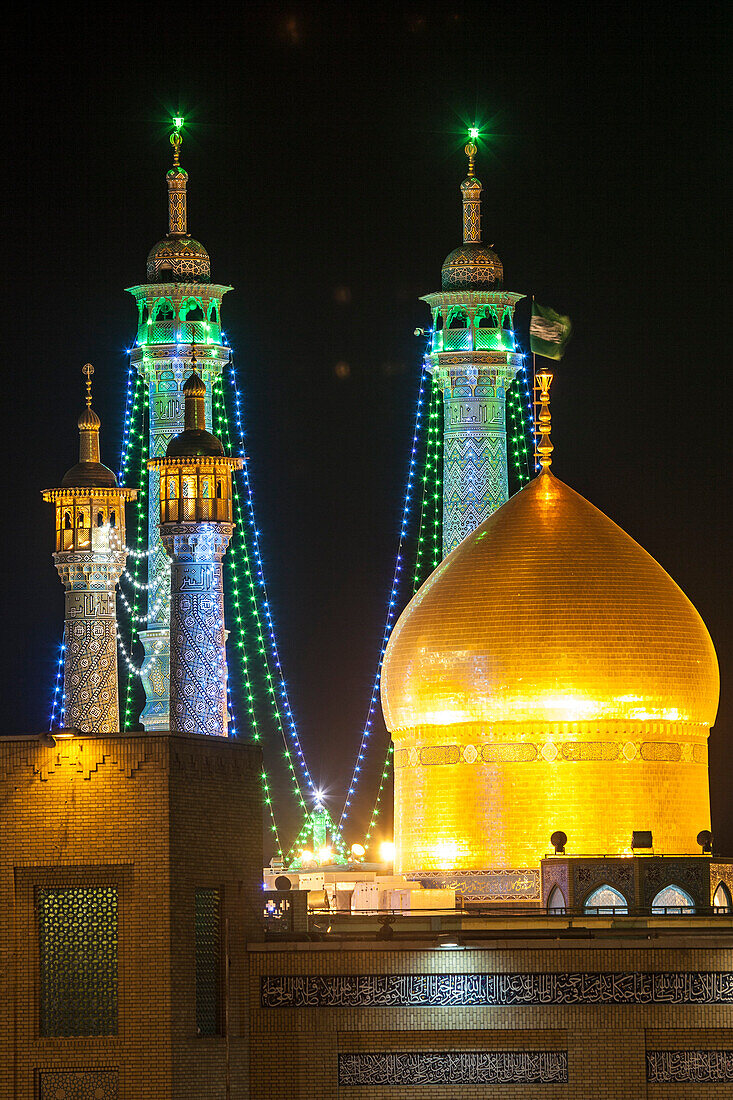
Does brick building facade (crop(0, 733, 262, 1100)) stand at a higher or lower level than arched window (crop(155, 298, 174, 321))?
lower

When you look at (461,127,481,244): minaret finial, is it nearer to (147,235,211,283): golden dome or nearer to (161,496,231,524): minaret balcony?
(147,235,211,283): golden dome

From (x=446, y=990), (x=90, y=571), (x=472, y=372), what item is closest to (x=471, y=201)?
(x=472, y=372)

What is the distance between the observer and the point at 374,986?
17844mm

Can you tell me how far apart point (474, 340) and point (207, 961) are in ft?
47.5

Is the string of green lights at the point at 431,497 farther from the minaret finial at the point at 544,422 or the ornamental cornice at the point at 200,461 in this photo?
the minaret finial at the point at 544,422

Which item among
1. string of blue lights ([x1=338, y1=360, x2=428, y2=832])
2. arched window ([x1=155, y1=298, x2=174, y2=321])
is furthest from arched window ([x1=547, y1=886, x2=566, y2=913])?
arched window ([x1=155, y1=298, x2=174, y2=321])

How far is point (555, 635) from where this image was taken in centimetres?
2541

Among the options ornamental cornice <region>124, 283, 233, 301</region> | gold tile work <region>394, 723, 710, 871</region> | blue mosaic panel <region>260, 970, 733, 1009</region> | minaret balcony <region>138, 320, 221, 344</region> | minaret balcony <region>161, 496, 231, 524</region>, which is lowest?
blue mosaic panel <region>260, 970, 733, 1009</region>

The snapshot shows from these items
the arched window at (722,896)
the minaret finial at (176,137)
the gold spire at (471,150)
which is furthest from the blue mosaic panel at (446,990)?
the minaret finial at (176,137)

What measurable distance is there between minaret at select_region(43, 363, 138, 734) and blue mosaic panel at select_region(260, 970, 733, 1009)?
1205cm

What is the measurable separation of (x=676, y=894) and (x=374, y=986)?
19.8 feet

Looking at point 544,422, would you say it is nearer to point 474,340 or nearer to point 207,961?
point 474,340

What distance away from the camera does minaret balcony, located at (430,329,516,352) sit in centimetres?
3108

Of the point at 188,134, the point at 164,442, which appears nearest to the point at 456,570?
the point at 164,442
